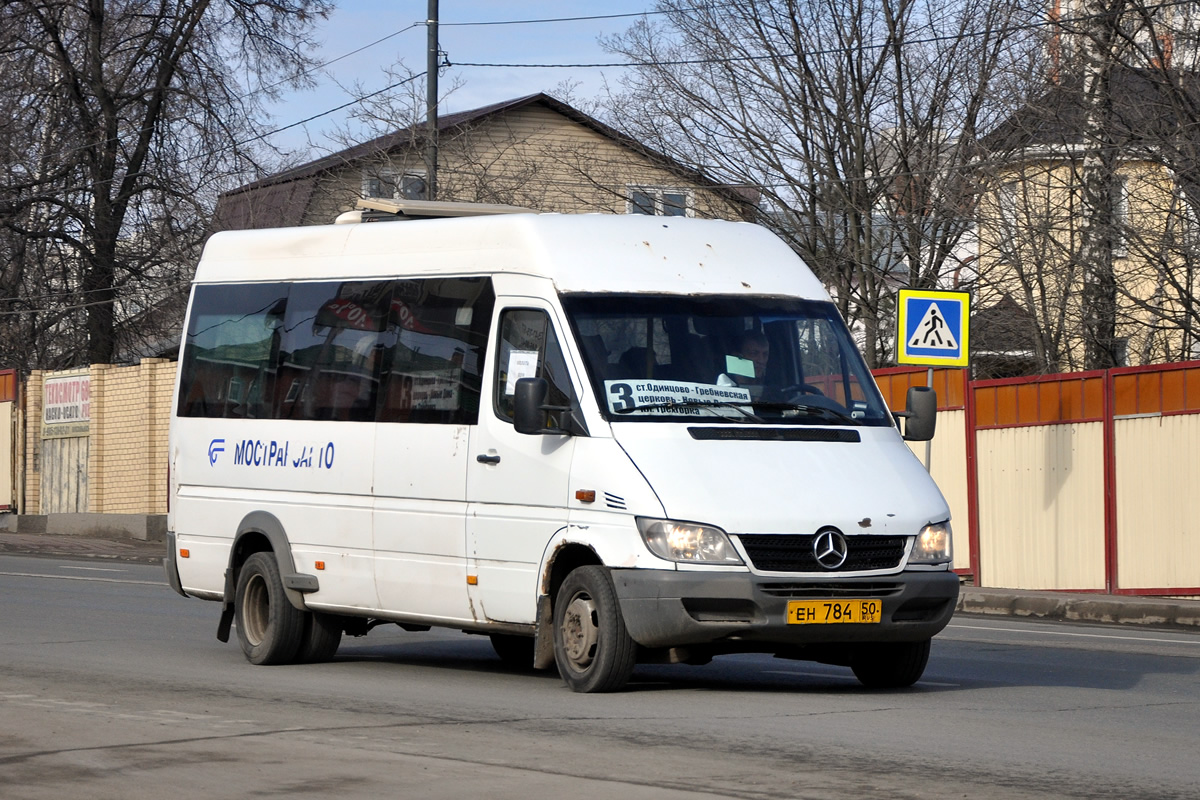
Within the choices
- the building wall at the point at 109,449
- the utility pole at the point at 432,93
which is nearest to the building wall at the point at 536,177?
the utility pole at the point at 432,93

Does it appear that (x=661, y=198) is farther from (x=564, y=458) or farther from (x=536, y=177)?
(x=564, y=458)

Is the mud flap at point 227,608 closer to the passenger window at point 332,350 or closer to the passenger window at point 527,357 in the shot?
the passenger window at point 332,350

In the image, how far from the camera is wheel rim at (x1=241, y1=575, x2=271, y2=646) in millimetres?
11703

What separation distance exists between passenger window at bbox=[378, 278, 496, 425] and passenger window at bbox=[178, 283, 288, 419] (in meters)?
1.25

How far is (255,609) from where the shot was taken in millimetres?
11766

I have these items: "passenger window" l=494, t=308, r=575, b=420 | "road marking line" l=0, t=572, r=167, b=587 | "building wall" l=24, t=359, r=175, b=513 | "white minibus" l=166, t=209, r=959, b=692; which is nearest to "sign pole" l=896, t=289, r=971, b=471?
"white minibus" l=166, t=209, r=959, b=692

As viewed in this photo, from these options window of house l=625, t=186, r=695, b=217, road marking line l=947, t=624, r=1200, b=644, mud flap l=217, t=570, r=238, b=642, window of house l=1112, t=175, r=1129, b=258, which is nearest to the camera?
mud flap l=217, t=570, r=238, b=642

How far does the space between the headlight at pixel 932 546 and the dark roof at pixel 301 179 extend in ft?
73.4

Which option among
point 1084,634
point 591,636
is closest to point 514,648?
point 591,636

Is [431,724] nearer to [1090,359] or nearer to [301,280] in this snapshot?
[301,280]

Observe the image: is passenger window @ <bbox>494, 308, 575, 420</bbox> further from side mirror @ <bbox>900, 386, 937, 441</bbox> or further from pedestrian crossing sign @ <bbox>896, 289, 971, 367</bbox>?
pedestrian crossing sign @ <bbox>896, 289, 971, 367</bbox>

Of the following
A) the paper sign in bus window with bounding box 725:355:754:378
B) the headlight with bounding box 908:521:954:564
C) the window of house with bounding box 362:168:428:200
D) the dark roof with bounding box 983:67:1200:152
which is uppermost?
the window of house with bounding box 362:168:428:200

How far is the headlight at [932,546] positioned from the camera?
31.1 feet

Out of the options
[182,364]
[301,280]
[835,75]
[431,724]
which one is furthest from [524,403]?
[835,75]
